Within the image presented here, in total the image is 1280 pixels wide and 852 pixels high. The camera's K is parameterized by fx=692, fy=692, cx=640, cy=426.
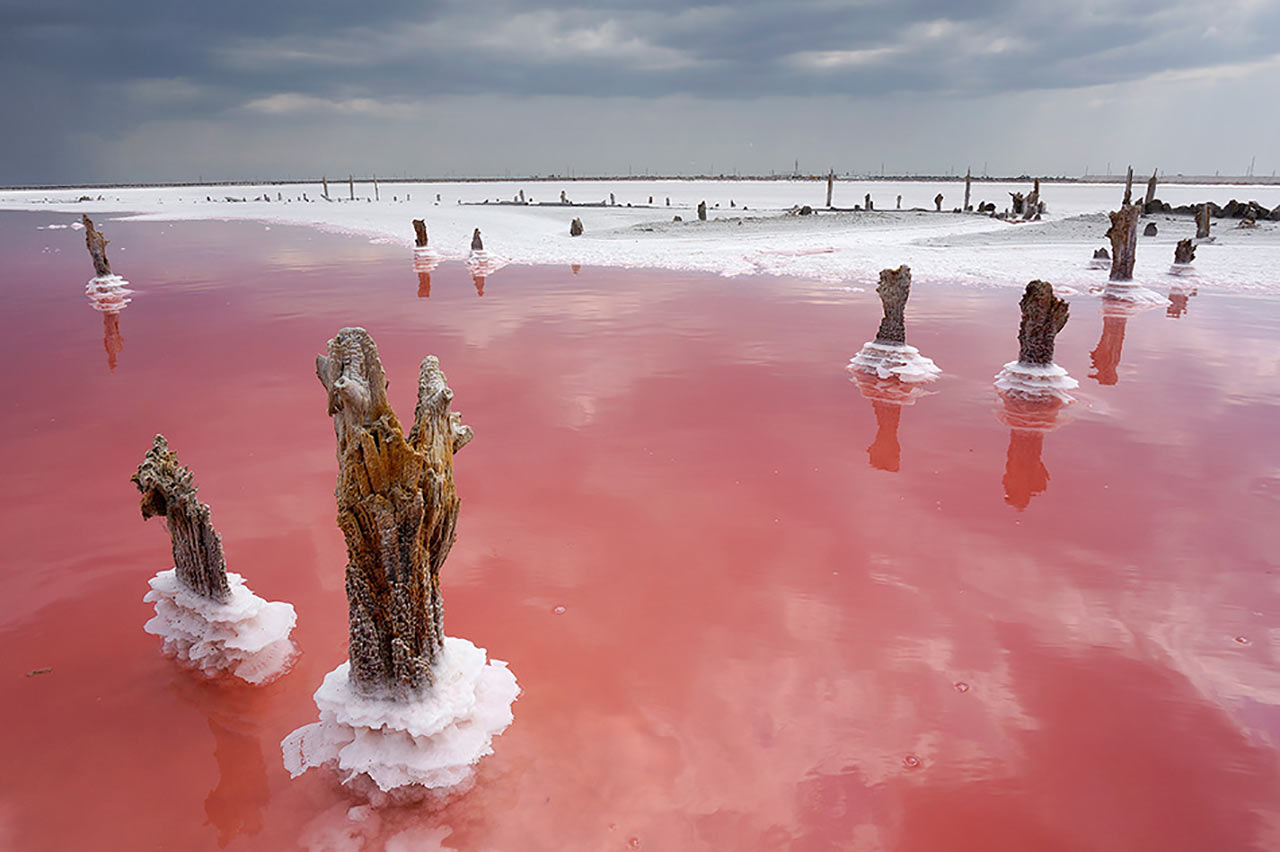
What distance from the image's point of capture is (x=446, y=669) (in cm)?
394

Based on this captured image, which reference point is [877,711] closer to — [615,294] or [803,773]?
[803,773]

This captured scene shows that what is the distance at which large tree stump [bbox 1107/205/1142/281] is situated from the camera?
16.7 metres

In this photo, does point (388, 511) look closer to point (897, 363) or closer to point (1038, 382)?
point (897, 363)

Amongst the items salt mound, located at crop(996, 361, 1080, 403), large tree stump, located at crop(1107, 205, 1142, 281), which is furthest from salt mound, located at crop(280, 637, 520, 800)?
large tree stump, located at crop(1107, 205, 1142, 281)

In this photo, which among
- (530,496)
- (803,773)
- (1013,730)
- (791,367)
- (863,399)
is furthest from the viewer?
(791,367)

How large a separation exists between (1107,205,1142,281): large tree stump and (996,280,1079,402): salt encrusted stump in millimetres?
8923

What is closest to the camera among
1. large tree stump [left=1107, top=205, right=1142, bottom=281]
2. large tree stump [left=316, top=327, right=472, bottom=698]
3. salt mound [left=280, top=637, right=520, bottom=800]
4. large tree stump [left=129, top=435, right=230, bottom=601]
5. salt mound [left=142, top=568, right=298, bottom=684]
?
large tree stump [left=316, top=327, right=472, bottom=698]

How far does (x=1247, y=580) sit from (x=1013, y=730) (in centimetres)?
316

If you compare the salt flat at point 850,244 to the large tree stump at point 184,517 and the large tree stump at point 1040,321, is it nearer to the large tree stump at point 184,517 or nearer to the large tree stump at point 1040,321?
the large tree stump at point 1040,321

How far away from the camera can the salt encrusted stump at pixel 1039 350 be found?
32.6 ft

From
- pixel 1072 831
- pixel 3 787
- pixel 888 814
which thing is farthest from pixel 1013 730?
pixel 3 787

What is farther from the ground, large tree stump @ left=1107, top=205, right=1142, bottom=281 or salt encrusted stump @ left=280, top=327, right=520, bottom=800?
large tree stump @ left=1107, top=205, right=1142, bottom=281

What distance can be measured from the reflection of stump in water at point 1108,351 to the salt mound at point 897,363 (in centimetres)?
281

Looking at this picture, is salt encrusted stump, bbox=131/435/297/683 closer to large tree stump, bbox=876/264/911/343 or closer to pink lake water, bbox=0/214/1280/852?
pink lake water, bbox=0/214/1280/852
